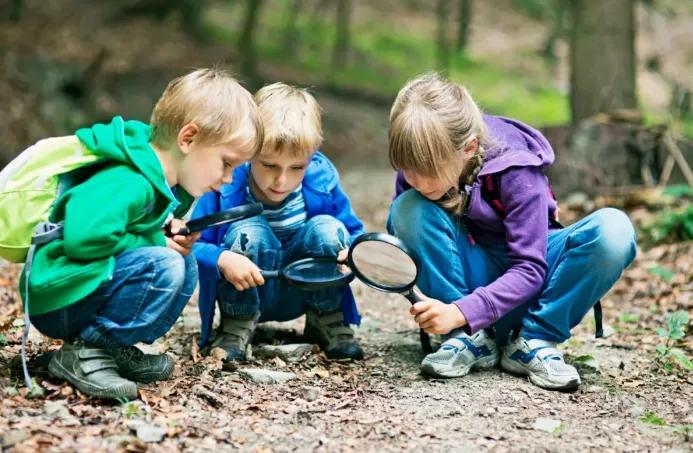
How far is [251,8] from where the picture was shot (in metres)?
13.4

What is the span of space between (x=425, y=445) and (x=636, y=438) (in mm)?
715

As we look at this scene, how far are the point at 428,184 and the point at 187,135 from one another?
92 cm

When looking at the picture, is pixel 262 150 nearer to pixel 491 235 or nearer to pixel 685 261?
pixel 491 235

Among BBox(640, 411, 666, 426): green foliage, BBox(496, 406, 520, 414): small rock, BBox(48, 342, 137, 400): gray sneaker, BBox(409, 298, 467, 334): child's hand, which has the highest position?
BBox(409, 298, 467, 334): child's hand

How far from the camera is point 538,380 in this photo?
3.03 meters

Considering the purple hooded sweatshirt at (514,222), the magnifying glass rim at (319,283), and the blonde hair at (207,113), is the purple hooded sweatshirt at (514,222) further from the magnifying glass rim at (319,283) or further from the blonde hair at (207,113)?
the blonde hair at (207,113)

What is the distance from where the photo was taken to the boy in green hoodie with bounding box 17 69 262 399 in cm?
246

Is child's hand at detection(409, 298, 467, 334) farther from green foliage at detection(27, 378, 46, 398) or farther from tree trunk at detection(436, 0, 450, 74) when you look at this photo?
tree trunk at detection(436, 0, 450, 74)

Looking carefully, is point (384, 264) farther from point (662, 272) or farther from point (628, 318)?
point (662, 272)

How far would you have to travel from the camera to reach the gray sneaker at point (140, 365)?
2785 mm

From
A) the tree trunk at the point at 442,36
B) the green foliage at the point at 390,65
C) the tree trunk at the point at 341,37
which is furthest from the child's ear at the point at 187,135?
the tree trunk at the point at 341,37

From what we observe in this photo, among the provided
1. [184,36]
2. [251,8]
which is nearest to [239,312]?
[251,8]

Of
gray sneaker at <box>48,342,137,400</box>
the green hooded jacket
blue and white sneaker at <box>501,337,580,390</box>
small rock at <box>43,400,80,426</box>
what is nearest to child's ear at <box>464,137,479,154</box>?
blue and white sneaker at <box>501,337,580,390</box>

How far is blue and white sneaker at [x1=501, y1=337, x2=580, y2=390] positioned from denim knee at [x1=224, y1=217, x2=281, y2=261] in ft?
3.42
